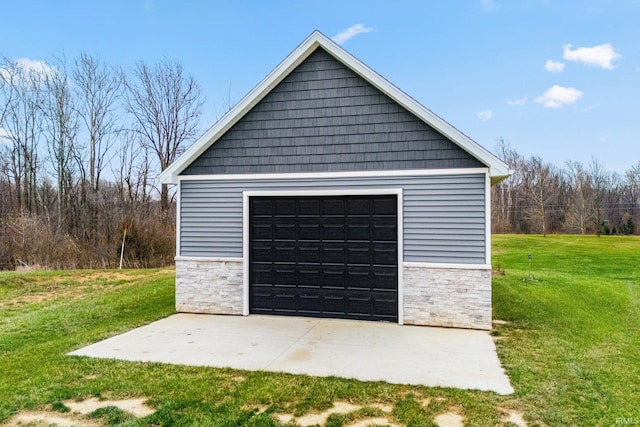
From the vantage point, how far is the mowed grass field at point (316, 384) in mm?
3998

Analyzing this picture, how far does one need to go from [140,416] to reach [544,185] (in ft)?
132

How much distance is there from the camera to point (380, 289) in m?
7.92

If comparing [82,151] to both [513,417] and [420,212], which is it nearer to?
[420,212]

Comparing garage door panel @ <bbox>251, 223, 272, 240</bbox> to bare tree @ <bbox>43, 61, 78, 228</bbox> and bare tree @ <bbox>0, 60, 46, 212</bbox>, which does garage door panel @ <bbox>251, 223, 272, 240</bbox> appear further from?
bare tree @ <bbox>0, 60, 46, 212</bbox>

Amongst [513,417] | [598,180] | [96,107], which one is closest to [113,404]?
[513,417]

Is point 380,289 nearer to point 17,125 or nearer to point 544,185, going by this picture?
point 17,125

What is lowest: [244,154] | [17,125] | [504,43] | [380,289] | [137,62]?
[380,289]

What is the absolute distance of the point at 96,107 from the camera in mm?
23844

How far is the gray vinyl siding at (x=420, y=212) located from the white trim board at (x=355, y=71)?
0.44m

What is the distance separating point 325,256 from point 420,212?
2068 millimetres

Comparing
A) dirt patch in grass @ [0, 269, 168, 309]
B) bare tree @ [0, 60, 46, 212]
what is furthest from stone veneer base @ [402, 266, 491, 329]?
bare tree @ [0, 60, 46, 212]

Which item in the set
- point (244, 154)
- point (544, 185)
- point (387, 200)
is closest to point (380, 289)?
point (387, 200)

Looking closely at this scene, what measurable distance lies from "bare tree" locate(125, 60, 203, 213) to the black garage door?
62.9 ft

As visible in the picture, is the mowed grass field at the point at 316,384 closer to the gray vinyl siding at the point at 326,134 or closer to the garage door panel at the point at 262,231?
the garage door panel at the point at 262,231
